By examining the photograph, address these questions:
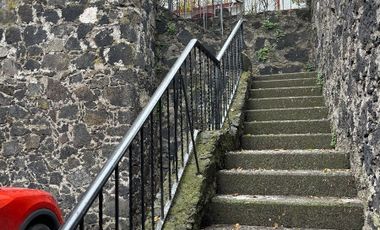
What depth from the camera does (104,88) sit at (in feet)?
19.8

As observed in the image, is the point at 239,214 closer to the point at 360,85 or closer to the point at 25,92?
the point at 360,85

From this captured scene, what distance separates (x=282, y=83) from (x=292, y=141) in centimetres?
200

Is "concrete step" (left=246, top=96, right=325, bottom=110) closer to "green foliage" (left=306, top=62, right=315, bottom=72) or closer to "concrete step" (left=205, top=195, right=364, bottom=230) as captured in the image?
"green foliage" (left=306, top=62, right=315, bottom=72)

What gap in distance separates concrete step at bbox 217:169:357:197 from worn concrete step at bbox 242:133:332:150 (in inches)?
29.1

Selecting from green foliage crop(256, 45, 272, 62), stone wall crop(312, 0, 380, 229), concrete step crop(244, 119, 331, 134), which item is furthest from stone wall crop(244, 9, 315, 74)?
stone wall crop(312, 0, 380, 229)

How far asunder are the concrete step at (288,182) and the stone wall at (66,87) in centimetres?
280

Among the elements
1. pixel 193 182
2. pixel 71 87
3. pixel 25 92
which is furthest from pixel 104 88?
pixel 193 182

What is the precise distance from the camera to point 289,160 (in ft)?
12.1

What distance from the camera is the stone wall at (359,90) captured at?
2.45 m

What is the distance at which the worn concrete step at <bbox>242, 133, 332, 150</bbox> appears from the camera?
412 centimetres

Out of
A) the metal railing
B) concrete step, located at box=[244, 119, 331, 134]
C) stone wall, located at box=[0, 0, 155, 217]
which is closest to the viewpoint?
the metal railing

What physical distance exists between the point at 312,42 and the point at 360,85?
460cm

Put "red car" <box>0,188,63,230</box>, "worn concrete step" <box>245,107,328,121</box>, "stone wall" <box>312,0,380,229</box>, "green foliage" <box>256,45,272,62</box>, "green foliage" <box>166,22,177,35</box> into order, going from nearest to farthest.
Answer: "stone wall" <box>312,0,380,229</box>
"red car" <box>0,188,63,230</box>
"worn concrete step" <box>245,107,328,121</box>
"green foliage" <box>166,22,177,35</box>
"green foliage" <box>256,45,272,62</box>

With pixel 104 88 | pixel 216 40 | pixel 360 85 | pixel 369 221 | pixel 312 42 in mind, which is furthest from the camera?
pixel 216 40
